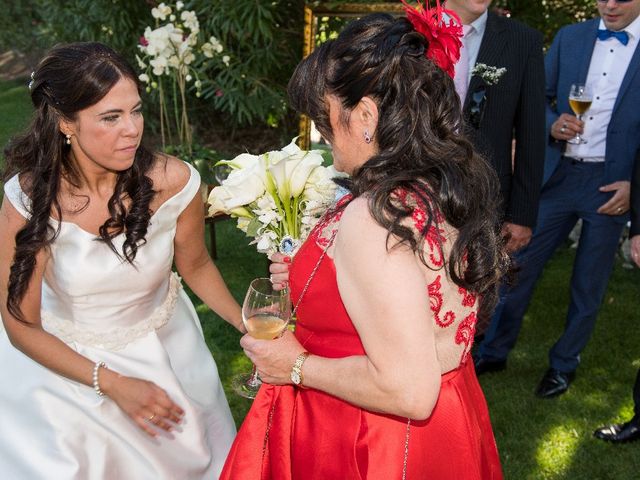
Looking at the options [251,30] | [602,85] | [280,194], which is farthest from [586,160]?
[251,30]

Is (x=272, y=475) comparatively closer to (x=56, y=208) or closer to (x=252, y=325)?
(x=252, y=325)

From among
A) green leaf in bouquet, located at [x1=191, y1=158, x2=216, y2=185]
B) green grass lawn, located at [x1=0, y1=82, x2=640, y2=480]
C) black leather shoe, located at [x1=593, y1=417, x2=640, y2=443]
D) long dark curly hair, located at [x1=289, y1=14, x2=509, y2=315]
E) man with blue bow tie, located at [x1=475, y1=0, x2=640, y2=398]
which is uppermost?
long dark curly hair, located at [x1=289, y1=14, x2=509, y2=315]

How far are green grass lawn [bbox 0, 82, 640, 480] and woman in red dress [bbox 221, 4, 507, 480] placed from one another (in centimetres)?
176

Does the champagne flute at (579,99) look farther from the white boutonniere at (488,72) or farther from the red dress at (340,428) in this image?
the red dress at (340,428)

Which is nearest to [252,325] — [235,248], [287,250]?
[287,250]

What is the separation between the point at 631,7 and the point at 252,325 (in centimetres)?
316

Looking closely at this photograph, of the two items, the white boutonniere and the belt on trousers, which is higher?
the white boutonniere

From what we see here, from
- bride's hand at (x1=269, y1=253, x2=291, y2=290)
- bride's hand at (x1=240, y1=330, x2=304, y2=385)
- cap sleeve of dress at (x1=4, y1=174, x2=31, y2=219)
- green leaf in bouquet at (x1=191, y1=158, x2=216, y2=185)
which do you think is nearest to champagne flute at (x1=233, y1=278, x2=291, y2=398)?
bride's hand at (x1=240, y1=330, x2=304, y2=385)

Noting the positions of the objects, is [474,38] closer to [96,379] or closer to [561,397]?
[561,397]

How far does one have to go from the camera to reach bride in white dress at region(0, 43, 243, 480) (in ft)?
8.10

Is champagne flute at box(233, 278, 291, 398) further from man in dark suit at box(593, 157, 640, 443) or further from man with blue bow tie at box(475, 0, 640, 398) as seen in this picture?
man with blue bow tie at box(475, 0, 640, 398)

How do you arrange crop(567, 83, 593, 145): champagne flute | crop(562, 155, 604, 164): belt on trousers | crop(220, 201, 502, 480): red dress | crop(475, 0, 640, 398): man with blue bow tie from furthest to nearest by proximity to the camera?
crop(562, 155, 604, 164): belt on trousers → crop(475, 0, 640, 398): man with blue bow tie → crop(567, 83, 593, 145): champagne flute → crop(220, 201, 502, 480): red dress

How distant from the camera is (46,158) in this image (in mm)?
2592

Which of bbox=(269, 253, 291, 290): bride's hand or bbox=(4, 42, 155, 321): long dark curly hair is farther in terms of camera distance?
bbox=(4, 42, 155, 321): long dark curly hair
